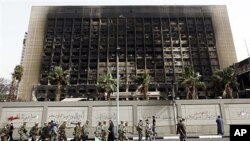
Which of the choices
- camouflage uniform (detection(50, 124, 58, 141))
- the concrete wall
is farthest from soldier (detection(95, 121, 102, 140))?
the concrete wall

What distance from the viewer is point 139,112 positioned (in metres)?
33.0

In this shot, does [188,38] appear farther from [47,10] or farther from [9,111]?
[9,111]

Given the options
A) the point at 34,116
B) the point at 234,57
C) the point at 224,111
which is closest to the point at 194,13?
the point at 234,57

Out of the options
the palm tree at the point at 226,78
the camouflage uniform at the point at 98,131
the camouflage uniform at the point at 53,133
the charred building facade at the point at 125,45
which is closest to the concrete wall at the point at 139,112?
the camouflage uniform at the point at 98,131

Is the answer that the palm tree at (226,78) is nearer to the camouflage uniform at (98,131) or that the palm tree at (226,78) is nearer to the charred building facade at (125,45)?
the charred building facade at (125,45)

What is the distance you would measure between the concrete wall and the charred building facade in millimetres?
58987

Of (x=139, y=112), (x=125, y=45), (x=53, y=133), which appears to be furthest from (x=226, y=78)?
→ (x=53, y=133)

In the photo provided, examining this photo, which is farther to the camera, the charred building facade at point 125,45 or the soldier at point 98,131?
the charred building facade at point 125,45

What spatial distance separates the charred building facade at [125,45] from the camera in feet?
315

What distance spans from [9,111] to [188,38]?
80.6m

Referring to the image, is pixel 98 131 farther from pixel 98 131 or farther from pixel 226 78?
pixel 226 78

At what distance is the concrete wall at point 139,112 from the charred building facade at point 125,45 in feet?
194

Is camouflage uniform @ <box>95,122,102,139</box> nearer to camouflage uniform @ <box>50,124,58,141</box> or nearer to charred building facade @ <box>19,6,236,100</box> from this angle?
camouflage uniform @ <box>50,124,58,141</box>

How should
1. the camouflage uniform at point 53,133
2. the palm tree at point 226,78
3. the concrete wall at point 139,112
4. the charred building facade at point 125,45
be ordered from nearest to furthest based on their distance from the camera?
the camouflage uniform at point 53,133
the concrete wall at point 139,112
the palm tree at point 226,78
the charred building facade at point 125,45
